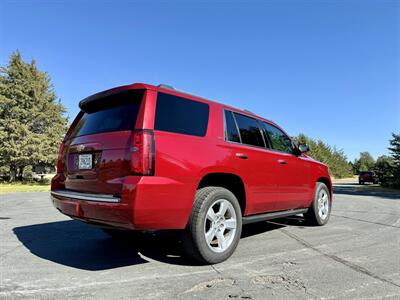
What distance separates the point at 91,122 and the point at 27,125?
26.0m

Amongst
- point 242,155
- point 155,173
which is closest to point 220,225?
point 242,155

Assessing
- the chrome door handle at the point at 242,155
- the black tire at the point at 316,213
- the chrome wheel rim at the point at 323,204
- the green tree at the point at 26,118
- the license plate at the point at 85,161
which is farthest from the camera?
the green tree at the point at 26,118

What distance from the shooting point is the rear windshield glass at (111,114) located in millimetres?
3666

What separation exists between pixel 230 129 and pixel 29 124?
1066 inches

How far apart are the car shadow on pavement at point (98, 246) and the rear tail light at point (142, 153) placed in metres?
1.04

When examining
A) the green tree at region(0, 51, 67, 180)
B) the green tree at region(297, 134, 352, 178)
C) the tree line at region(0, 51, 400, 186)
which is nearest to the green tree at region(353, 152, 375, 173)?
the green tree at region(297, 134, 352, 178)

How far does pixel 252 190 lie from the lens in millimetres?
4598

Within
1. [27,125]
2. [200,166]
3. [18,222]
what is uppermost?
[27,125]

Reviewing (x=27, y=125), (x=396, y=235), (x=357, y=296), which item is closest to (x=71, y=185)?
(x=357, y=296)

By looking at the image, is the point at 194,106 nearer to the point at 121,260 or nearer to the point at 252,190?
the point at 252,190

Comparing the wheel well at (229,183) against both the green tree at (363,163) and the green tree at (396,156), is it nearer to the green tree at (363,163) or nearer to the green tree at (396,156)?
the green tree at (396,156)

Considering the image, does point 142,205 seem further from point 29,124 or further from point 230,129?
point 29,124

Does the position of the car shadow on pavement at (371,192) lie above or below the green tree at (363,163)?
below

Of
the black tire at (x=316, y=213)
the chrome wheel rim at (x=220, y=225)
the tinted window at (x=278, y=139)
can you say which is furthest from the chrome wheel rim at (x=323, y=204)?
the chrome wheel rim at (x=220, y=225)
